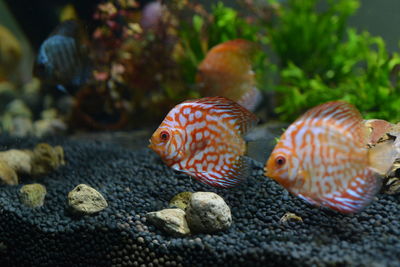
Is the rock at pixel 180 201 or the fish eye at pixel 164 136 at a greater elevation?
the fish eye at pixel 164 136

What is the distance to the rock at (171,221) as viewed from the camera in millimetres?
2461

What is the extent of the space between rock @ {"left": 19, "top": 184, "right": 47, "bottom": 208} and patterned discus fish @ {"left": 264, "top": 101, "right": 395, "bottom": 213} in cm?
222

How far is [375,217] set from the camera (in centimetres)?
241

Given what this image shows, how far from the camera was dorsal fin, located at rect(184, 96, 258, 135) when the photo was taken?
7.93 feet

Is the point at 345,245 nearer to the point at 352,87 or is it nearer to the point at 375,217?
the point at 375,217

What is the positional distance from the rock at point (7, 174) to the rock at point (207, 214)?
2.15 metres

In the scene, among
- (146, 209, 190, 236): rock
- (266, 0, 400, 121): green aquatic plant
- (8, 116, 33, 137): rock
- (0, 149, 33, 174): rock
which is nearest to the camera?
(146, 209, 190, 236): rock

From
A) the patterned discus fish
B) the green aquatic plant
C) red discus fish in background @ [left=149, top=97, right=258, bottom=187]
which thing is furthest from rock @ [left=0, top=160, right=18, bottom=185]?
the green aquatic plant

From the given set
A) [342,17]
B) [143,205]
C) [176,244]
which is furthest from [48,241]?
[342,17]

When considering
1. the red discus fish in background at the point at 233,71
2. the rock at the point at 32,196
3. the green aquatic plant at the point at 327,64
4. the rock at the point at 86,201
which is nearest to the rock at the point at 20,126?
the rock at the point at 32,196

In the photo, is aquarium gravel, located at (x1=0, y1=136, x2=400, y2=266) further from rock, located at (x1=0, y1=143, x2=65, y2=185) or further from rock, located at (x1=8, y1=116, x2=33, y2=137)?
rock, located at (x1=8, y1=116, x2=33, y2=137)

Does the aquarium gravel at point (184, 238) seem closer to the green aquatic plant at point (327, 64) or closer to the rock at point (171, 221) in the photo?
the rock at point (171, 221)

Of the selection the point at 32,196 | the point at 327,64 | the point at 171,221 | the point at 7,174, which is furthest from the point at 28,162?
the point at 327,64

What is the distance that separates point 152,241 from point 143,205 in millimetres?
467
